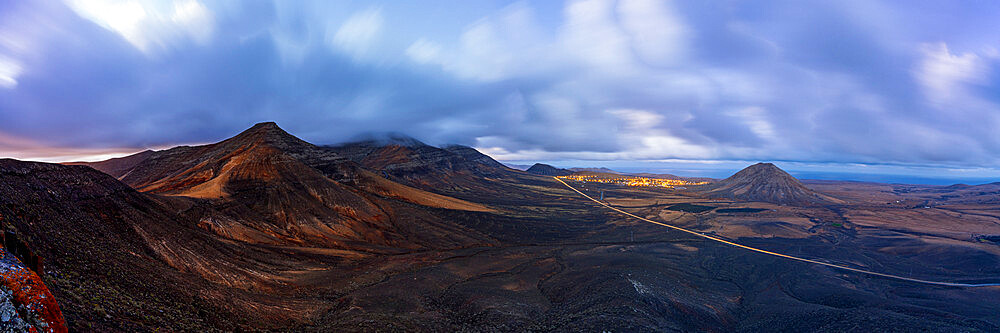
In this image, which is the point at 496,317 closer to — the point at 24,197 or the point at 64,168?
the point at 24,197

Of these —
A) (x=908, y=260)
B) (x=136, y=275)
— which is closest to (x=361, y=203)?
(x=136, y=275)

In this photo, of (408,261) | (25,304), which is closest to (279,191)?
(408,261)

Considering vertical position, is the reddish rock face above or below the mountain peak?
below

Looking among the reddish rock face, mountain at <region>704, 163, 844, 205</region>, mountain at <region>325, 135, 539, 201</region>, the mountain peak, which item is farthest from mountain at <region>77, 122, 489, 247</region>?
mountain at <region>704, 163, 844, 205</region>

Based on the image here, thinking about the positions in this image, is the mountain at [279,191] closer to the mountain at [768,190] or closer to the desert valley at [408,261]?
the desert valley at [408,261]

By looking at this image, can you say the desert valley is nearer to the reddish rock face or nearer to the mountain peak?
the reddish rock face

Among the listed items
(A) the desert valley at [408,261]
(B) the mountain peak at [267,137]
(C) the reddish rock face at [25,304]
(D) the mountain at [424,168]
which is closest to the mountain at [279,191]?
(B) the mountain peak at [267,137]
